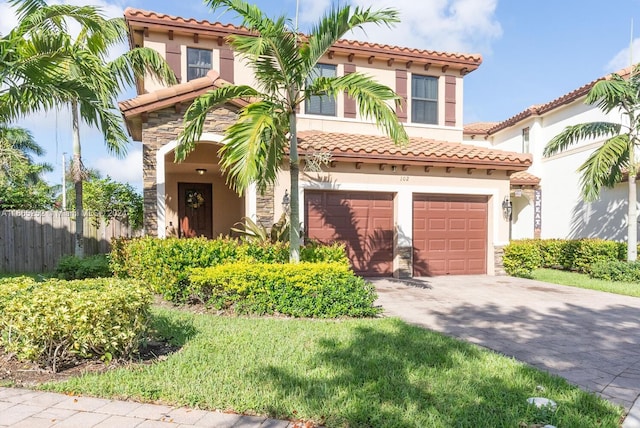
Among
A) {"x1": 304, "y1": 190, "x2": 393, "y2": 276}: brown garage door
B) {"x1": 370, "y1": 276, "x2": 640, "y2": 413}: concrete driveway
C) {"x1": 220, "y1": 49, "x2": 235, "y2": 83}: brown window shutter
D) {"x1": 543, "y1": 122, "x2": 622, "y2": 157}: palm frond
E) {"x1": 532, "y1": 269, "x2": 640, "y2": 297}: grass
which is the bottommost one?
{"x1": 532, "y1": 269, "x2": 640, "y2": 297}: grass

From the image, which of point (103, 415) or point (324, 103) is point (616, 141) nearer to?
point (324, 103)

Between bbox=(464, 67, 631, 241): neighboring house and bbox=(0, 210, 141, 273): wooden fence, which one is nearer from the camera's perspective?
bbox=(0, 210, 141, 273): wooden fence

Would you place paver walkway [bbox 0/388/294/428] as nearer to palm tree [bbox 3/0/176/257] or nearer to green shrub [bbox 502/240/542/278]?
palm tree [bbox 3/0/176/257]

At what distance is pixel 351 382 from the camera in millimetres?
3717

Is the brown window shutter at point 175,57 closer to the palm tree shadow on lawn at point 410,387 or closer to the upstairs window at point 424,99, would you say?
the upstairs window at point 424,99

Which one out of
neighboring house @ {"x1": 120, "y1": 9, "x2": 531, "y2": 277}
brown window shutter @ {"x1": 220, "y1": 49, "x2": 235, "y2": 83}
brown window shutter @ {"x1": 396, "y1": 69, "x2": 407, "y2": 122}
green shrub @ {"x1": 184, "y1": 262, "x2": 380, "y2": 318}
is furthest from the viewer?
brown window shutter @ {"x1": 396, "y1": 69, "x2": 407, "y2": 122}

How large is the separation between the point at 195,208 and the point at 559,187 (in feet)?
50.6

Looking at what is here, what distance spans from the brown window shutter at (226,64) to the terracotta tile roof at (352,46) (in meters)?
0.53

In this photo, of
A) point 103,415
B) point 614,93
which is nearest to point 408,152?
point 614,93

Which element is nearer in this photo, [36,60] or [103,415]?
[103,415]

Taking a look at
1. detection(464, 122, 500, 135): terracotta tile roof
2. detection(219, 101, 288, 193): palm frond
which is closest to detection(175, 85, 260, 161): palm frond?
detection(219, 101, 288, 193): palm frond

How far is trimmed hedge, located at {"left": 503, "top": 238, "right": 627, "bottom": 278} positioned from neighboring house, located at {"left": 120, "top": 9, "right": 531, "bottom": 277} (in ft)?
1.62

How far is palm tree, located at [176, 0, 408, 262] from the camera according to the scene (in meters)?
5.71

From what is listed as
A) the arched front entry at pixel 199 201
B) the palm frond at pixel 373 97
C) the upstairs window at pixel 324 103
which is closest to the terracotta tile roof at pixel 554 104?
the upstairs window at pixel 324 103
